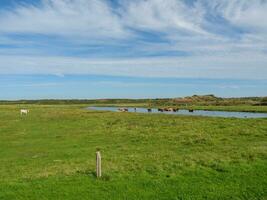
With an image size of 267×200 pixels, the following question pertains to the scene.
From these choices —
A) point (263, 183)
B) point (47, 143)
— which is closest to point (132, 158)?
point (263, 183)

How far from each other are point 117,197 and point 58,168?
5.97m

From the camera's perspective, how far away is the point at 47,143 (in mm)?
33719

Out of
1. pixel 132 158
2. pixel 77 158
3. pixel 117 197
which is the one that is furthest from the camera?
pixel 77 158

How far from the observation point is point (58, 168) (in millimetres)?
21172

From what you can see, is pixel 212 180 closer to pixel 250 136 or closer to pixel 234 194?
pixel 234 194

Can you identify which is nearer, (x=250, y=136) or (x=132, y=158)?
(x=132, y=158)

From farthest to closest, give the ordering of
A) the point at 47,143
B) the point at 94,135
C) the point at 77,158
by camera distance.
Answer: the point at 94,135
the point at 47,143
the point at 77,158

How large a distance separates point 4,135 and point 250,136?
80.1 ft

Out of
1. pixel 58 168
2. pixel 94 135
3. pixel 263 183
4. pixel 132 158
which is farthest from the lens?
pixel 94 135

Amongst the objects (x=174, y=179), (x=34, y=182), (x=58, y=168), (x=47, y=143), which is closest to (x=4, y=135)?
(x=47, y=143)

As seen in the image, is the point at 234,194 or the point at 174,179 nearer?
the point at 234,194

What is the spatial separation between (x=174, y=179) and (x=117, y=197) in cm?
348

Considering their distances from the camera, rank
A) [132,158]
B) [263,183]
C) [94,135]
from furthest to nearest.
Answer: [94,135], [132,158], [263,183]

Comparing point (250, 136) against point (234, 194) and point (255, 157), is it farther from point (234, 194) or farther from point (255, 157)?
point (234, 194)
